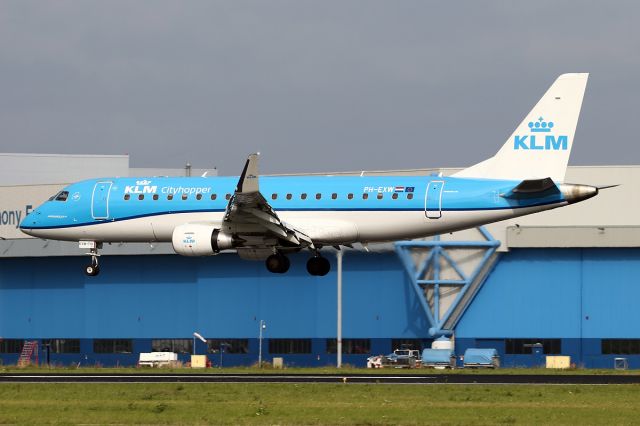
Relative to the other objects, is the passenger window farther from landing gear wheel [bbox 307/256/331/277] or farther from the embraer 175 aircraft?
landing gear wheel [bbox 307/256/331/277]

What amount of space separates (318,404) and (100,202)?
22.5m

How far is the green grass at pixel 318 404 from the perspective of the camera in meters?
33.8

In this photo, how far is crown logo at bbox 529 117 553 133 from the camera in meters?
54.9

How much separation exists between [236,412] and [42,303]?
199 feet

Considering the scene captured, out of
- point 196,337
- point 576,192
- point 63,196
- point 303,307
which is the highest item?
point 63,196

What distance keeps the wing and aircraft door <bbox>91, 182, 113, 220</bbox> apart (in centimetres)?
758

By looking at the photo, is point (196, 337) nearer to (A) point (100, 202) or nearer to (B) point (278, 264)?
(A) point (100, 202)

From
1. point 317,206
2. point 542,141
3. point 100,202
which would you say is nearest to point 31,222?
point 100,202

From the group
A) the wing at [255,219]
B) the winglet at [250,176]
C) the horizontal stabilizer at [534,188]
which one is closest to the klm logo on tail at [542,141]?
the horizontal stabilizer at [534,188]

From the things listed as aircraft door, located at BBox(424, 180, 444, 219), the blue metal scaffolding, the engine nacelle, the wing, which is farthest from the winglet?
the blue metal scaffolding

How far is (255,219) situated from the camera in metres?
51.2

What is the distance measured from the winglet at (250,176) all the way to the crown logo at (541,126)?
13565 mm

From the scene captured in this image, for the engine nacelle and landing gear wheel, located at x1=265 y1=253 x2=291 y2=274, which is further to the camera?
landing gear wheel, located at x1=265 y1=253 x2=291 y2=274

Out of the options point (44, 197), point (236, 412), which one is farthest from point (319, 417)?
point (44, 197)
